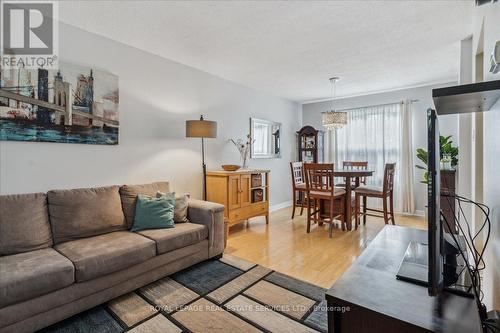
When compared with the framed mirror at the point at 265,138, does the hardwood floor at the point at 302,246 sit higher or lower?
lower

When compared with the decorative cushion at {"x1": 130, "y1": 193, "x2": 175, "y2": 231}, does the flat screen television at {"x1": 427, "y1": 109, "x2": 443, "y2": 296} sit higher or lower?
higher

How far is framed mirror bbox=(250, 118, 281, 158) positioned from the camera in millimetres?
4742

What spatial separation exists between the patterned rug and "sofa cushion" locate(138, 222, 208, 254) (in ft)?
1.05

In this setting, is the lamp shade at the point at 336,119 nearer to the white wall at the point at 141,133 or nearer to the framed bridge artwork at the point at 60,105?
the white wall at the point at 141,133

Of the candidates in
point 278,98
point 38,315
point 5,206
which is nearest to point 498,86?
point 38,315

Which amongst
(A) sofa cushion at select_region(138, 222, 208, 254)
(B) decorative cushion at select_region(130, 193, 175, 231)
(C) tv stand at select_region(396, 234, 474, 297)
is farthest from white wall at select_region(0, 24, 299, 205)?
(C) tv stand at select_region(396, 234, 474, 297)

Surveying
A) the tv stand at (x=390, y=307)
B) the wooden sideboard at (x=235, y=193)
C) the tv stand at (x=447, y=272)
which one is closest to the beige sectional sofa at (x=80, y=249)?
the wooden sideboard at (x=235, y=193)

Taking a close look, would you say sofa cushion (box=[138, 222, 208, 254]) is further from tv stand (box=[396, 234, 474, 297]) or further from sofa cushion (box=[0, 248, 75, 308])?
tv stand (box=[396, 234, 474, 297])

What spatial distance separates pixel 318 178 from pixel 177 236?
2.21 meters

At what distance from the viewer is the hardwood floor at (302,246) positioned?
2.49 meters

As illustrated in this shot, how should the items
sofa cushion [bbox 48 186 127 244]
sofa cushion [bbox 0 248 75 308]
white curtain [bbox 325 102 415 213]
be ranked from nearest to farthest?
sofa cushion [bbox 0 248 75 308]
sofa cushion [bbox 48 186 127 244]
white curtain [bbox 325 102 415 213]

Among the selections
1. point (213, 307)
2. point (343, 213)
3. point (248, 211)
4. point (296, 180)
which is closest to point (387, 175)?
point (343, 213)

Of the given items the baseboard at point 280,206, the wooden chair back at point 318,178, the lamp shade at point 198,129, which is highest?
the lamp shade at point 198,129

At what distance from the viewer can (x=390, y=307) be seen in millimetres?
819
